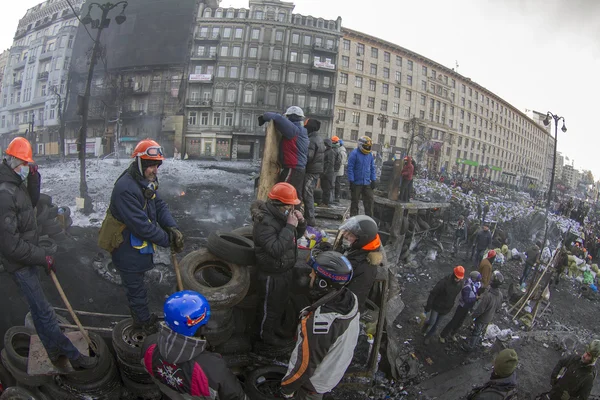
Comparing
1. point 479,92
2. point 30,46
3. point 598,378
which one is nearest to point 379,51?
point 479,92

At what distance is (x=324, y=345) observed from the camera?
2398 millimetres

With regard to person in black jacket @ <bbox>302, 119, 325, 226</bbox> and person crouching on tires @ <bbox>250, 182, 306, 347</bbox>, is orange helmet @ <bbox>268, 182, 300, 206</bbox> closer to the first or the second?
person crouching on tires @ <bbox>250, 182, 306, 347</bbox>

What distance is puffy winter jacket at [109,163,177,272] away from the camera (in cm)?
294

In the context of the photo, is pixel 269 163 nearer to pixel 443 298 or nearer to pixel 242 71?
pixel 242 71

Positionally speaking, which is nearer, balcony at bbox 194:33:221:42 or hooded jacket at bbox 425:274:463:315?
balcony at bbox 194:33:221:42

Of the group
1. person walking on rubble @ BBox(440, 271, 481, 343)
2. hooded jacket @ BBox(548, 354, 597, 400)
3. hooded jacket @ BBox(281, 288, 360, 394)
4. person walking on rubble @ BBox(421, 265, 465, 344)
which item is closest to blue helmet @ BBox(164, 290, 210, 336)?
hooded jacket @ BBox(281, 288, 360, 394)

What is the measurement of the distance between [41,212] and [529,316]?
12955 millimetres

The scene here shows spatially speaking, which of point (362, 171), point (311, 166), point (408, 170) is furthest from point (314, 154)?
point (408, 170)

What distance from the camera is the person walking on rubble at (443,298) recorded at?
6.67m

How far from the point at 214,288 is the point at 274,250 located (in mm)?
967

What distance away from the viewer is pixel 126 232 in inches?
121

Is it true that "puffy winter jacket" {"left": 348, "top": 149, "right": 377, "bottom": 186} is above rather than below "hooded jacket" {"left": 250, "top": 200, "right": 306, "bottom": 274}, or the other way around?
above

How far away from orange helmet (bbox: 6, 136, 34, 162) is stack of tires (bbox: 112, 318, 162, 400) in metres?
2.11

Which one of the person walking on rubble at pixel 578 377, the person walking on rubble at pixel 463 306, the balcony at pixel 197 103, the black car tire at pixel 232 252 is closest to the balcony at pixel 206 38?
the balcony at pixel 197 103
